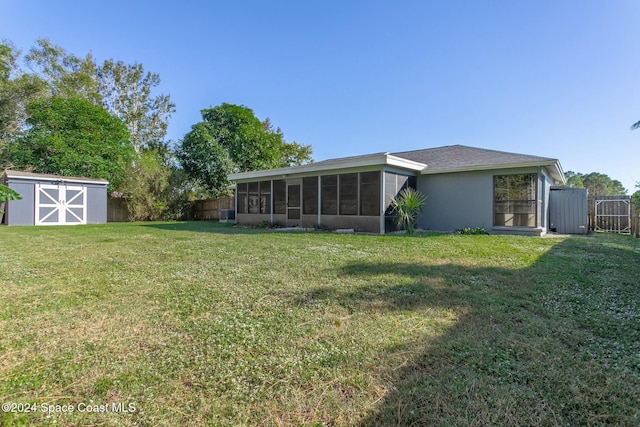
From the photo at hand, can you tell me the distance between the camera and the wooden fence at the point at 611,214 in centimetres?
1120

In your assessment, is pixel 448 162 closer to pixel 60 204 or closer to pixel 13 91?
pixel 60 204

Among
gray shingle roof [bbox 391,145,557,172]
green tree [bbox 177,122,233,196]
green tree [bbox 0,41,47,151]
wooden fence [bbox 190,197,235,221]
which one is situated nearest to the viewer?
gray shingle roof [bbox 391,145,557,172]

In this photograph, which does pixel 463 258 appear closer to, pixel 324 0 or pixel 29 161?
pixel 324 0

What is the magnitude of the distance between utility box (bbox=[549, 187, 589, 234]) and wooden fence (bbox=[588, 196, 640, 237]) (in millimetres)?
1325

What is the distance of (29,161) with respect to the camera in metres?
16.7

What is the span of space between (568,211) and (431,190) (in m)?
4.88

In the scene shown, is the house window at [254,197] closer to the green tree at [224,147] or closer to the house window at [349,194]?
the house window at [349,194]

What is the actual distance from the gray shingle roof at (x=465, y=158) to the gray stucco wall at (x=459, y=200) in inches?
12.3

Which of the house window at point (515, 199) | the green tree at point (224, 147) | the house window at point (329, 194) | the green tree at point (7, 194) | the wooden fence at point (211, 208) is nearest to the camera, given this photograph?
the green tree at point (7, 194)

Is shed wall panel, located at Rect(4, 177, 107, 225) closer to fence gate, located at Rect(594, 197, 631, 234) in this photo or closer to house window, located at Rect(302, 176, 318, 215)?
house window, located at Rect(302, 176, 318, 215)

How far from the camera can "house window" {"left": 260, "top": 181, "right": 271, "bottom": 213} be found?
13062 mm

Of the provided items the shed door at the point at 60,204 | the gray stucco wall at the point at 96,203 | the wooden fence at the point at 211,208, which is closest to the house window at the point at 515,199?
the wooden fence at the point at 211,208

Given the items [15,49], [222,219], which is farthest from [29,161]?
[222,219]

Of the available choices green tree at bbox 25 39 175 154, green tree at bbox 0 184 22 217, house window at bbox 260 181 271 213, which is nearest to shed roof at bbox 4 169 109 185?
house window at bbox 260 181 271 213
